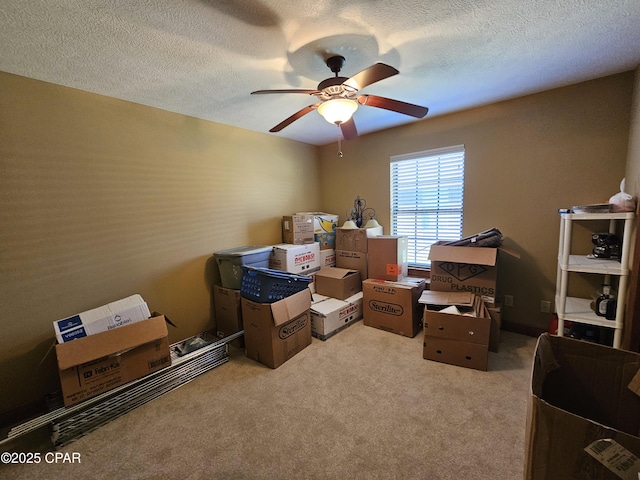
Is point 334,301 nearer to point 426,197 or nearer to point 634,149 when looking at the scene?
point 426,197

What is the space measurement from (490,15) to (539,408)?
1.84 metres

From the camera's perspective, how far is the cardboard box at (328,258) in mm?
3490

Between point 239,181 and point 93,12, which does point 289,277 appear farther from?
point 93,12

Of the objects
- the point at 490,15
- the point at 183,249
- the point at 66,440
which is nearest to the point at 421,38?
the point at 490,15

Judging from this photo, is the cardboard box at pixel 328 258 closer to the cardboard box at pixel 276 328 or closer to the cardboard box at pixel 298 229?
the cardboard box at pixel 298 229

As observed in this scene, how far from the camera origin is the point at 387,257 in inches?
118

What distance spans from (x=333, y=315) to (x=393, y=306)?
2.12 feet

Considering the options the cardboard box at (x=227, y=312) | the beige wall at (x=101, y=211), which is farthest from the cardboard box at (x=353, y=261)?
the cardboard box at (x=227, y=312)

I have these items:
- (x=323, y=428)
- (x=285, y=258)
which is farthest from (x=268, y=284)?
(x=323, y=428)

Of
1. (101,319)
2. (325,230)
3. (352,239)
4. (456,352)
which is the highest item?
(325,230)

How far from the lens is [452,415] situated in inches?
64.4

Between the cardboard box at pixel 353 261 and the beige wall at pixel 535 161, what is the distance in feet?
4.15

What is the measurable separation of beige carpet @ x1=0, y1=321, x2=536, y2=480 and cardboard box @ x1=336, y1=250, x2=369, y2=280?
48.0 inches

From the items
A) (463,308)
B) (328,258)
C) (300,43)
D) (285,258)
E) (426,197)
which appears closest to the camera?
(300,43)
